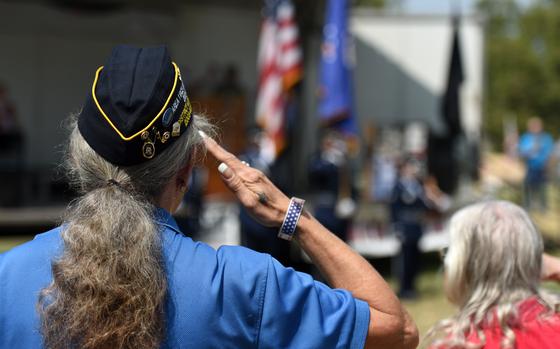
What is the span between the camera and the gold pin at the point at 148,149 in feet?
4.60

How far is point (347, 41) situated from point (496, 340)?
341 inches

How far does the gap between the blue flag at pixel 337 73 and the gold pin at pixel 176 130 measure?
856 cm

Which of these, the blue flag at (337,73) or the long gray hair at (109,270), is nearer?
the long gray hair at (109,270)

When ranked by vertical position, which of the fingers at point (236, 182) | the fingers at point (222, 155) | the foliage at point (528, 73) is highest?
the fingers at point (222, 155)

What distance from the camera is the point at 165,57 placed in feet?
4.81

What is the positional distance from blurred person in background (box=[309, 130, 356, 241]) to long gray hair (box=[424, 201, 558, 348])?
6.66 meters

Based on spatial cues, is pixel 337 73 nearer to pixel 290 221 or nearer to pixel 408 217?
pixel 408 217

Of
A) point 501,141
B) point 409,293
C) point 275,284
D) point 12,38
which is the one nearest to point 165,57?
point 275,284

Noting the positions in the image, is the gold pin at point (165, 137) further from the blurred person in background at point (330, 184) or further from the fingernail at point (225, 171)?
the blurred person in background at point (330, 184)

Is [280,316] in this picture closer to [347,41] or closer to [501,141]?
[347,41]

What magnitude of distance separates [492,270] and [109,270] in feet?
3.88

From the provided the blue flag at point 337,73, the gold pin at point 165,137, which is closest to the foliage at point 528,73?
the blue flag at point 337,73

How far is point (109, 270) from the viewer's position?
4.43 feet

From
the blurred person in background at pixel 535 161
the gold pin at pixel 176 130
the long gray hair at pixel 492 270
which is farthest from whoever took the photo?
the blurred person in background at pixel 535 161
